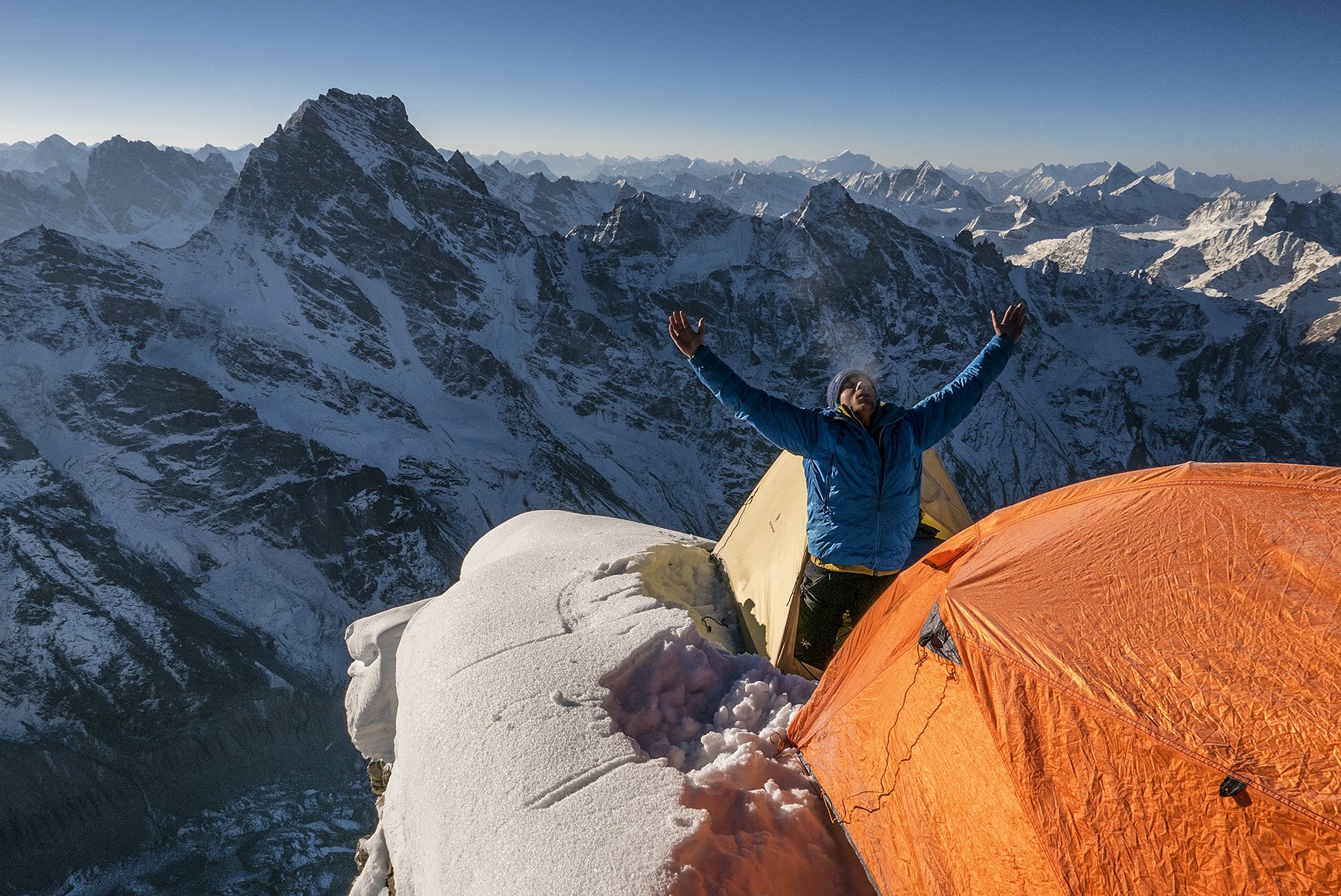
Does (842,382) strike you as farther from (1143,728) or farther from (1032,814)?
(1032,814)

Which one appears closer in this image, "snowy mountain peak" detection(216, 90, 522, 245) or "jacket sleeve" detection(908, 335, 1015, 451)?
"jacket sleeve" detection(908, 335, 1015, 451)

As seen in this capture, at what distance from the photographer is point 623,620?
17.9ft

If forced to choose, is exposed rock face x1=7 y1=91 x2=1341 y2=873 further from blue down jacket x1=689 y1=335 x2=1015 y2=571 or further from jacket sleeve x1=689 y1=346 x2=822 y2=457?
jacket sleeve x1=689 y1=346 x2=822 y2=457

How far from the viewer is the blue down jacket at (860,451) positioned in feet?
14.4

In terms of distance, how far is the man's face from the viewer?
432 centimetres

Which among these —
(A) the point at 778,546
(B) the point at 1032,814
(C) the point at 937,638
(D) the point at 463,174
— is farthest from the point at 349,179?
Result: (B) the point at 1032,814

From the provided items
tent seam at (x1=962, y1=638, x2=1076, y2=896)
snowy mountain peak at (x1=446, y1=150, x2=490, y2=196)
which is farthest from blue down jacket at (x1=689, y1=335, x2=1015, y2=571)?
snowy mountain peak at (x1=446, y1=150, x2=490, y2=196)

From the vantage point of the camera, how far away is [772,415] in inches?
173

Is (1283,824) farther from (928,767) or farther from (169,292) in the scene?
(169,292)

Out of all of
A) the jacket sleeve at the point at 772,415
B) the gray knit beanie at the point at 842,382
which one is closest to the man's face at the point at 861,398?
the gray knit beanie at the point at 842,382

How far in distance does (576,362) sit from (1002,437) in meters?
91.8

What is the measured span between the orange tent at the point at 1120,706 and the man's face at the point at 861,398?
1126 mm

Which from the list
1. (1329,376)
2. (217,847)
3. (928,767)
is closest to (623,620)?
(928,767)

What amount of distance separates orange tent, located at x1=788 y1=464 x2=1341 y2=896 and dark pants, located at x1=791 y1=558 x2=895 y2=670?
1.09 meters
